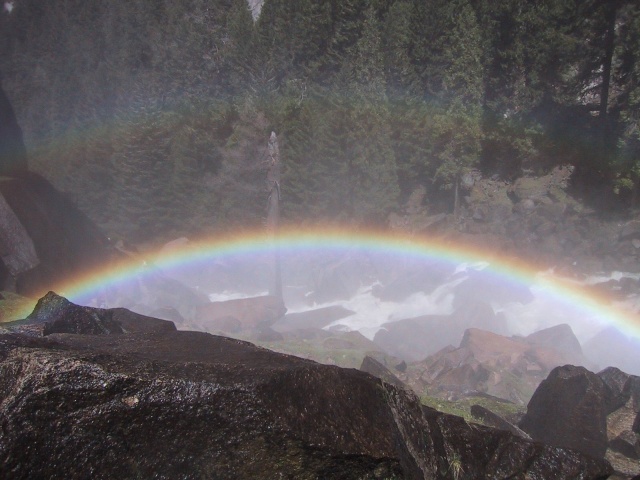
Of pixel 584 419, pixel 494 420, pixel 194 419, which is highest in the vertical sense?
pixel 194 419

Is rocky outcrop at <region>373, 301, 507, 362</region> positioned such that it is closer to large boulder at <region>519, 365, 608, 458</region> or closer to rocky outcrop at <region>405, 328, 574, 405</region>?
rocky outcrop at <region>405, 328, 574, 405</region>

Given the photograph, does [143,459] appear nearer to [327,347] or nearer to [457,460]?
[457,460]

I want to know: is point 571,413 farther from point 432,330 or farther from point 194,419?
point 432,330

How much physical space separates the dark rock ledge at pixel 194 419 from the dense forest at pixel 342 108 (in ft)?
132

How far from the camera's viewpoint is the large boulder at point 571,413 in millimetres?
11328

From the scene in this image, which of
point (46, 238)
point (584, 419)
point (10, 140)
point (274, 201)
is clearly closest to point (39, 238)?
point (46, 238)

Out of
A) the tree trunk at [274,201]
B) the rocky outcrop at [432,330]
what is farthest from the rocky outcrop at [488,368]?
the tree trunk at [274,201]

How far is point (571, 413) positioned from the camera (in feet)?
37.9

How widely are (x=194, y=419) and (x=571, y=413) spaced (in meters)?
9.79

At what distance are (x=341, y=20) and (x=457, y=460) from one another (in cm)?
6203

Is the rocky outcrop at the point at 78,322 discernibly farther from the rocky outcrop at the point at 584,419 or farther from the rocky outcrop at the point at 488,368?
the rocky outcrop at the point at 488,368

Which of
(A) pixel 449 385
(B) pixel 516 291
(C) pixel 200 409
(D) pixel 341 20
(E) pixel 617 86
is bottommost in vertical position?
(B) pixel 516 291

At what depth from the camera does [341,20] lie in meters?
60.8

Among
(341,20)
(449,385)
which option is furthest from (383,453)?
(341,20)
